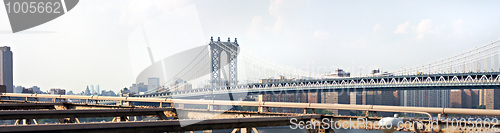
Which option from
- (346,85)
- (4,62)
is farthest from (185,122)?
(4,62)

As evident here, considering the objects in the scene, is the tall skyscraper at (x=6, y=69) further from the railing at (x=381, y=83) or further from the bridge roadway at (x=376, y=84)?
the railing at (x=381, y=83)

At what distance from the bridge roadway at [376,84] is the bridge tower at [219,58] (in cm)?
1121

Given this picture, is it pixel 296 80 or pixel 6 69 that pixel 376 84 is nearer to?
pixel 296 80

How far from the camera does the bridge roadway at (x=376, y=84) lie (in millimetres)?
62281

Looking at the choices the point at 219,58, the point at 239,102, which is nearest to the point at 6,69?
the point at 219,58

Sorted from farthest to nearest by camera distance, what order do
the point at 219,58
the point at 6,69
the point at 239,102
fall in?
the point at 6,69 < the point at 219,58 < the point at 239,102

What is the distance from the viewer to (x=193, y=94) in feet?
267

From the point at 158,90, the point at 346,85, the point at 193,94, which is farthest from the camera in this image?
the point at 158,90

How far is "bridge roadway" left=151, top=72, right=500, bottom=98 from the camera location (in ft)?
204

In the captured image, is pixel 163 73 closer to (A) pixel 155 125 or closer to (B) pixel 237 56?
(A) pixel 155 125

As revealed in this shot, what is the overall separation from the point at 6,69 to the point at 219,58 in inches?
2194

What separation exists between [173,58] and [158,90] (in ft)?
273

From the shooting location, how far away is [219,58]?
97.7m

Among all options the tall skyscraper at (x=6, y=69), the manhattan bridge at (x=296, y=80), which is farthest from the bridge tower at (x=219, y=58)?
the tall skyscraper at (x=6, y=69)
